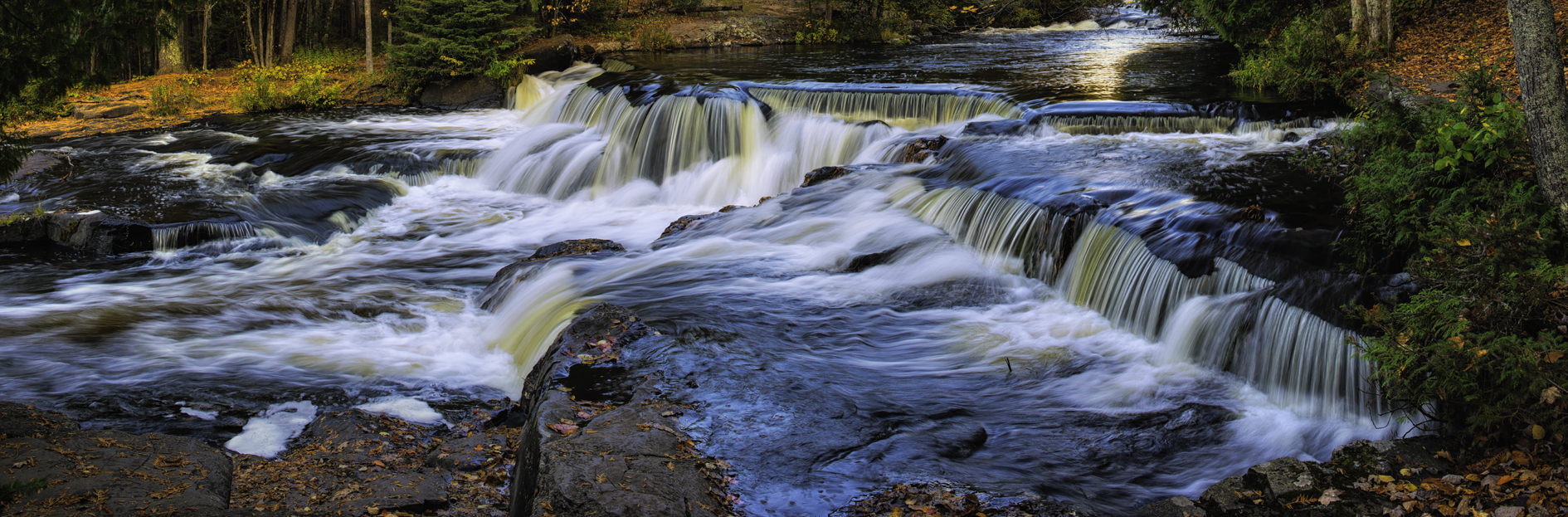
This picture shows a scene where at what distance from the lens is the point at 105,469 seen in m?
4.68

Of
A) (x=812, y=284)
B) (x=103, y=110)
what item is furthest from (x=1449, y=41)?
(x=103, y=110)

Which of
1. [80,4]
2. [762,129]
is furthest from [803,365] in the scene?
[762,129]

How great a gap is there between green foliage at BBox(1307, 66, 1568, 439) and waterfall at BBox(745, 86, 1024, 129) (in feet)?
24.3

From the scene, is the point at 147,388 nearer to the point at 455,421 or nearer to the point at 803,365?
the point at 455,421

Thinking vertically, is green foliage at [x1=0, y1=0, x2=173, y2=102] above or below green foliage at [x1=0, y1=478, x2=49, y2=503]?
above

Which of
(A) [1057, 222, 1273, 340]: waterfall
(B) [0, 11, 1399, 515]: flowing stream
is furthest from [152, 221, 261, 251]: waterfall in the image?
(A) [1057, 222, 1273, 340]: waterfall

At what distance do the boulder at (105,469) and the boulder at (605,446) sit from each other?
152 centimetres

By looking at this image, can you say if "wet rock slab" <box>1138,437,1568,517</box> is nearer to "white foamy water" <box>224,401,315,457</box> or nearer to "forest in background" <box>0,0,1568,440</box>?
"forest in background" <box>0,0,1568,440</box>

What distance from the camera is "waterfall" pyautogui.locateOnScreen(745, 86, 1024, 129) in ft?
47.0

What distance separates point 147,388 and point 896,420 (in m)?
5.75

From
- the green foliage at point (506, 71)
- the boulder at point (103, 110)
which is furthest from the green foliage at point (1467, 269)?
the boulder at point (103, 110)

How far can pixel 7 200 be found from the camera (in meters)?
12.1

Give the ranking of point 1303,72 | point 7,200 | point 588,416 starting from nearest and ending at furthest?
1. point 588,416
2. point 7,200
3. point 1303,72

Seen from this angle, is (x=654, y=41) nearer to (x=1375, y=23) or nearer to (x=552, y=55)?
(x=552, y=55)
